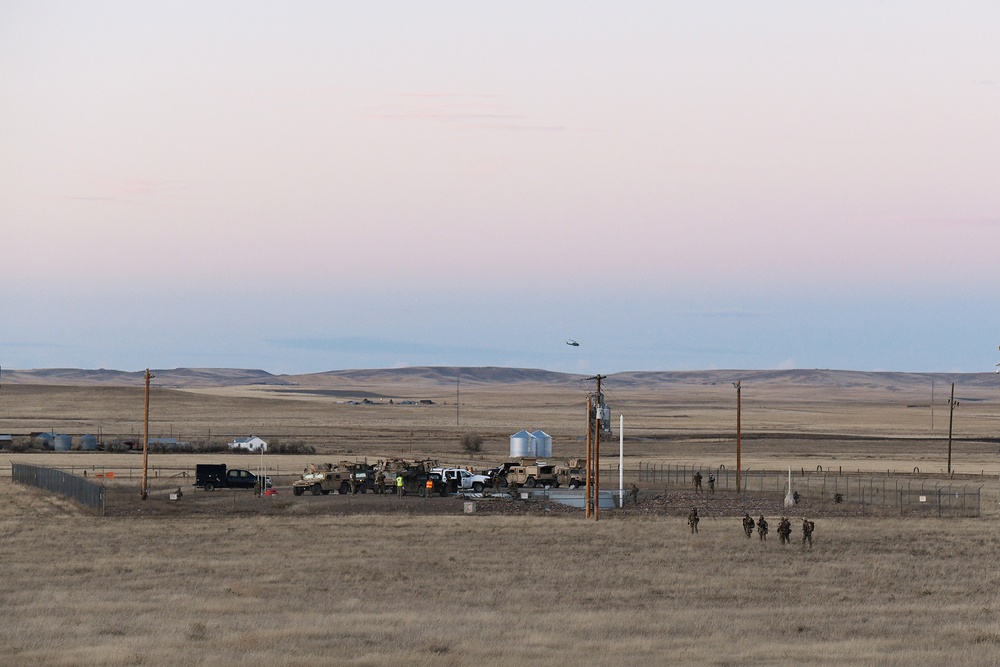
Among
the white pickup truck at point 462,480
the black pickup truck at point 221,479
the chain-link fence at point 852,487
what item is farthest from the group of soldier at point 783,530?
the black pickup truck at point 221,479

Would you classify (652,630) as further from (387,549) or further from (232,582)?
(387,549)

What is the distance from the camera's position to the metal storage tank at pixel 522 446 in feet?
358

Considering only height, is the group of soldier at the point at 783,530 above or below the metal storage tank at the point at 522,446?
below

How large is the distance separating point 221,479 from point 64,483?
9.55m

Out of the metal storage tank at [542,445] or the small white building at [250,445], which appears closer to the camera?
the metal storage tank at [542,445]

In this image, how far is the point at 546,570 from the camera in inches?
1543

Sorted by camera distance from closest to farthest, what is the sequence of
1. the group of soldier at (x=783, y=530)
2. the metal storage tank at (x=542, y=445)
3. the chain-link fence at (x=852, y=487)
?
1. the group of soldier at (x=783, y=530)
2. the chain-link fence at (x=852, y=487)
3. the metal storage tank at (x=542, y=445)

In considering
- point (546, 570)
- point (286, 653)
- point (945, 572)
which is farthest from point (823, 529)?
point (286, 653)

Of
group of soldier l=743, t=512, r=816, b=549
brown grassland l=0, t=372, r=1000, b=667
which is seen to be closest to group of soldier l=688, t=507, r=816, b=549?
group of soldier l=743, t=512, r=816, b=549

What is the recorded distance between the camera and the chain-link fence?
65.3 m

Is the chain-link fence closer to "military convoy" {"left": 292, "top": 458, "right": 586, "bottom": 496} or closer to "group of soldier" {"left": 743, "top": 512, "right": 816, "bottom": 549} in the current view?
"military convoy" {"left": 292, "top": 458, "right": 586, "bottom": 496}

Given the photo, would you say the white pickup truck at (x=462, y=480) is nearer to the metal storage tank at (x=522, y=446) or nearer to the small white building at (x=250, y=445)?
the metal storage tank at (x=522, y=446)

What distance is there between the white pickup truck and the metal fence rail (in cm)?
1833

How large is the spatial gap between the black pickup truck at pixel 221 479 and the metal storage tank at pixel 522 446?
37992 mm
